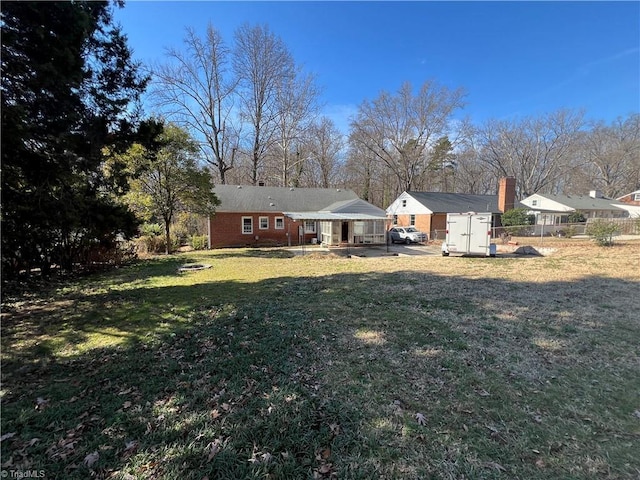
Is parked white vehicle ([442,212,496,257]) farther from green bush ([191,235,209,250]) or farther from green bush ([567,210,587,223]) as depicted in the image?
green bush ([567,210,587,223])

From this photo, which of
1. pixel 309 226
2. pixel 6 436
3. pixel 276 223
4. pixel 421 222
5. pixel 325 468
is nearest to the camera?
pixel 325 468

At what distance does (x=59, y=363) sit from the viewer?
401 centimetres

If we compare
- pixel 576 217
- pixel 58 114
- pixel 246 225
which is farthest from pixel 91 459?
pixel 576 217

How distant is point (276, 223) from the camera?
23766 millimetres

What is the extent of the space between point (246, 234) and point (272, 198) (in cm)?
382

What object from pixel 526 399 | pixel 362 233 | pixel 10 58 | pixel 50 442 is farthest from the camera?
pixel 362 233

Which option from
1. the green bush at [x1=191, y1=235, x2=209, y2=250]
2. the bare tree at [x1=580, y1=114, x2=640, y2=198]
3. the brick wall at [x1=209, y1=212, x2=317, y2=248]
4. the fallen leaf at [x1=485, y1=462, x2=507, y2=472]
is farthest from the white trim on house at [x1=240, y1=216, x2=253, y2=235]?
the bare tree at [x1=580, y1=114, x2=640, y2=198]

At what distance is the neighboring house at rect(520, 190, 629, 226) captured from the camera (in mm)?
33156

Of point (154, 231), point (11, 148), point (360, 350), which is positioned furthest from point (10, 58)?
point (154, 231)

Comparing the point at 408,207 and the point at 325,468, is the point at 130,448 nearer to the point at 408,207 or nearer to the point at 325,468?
the point at 325,468

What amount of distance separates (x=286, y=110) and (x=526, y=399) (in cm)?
3270

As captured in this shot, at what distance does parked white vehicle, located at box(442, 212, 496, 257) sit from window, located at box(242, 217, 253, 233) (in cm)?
1379

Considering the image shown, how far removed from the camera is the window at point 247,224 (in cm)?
2289

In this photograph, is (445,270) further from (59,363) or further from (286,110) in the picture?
(286,110)
